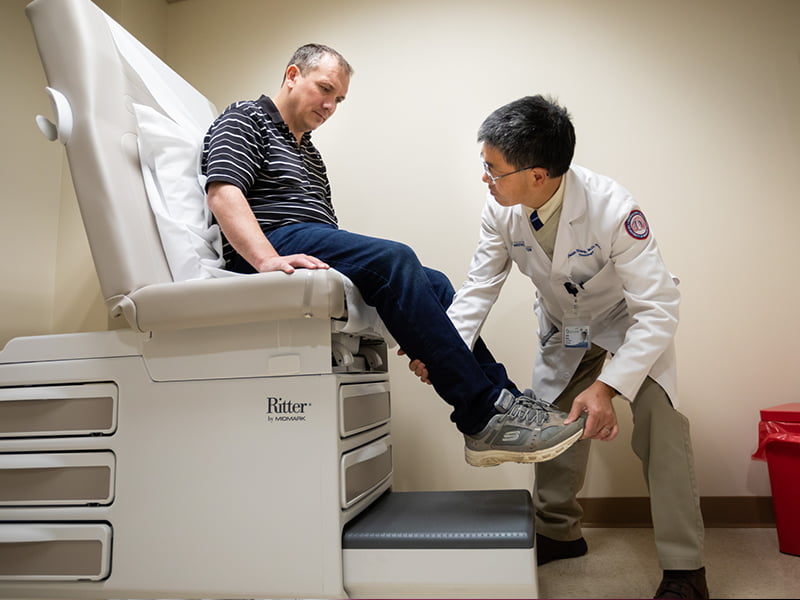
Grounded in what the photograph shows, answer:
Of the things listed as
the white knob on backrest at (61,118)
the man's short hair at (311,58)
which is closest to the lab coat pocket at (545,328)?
the man's short hair at (311,58)

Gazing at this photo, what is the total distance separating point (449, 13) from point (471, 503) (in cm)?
185

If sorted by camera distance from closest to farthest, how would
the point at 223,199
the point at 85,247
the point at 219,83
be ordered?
the point at 223,199 < the point at 85,247 < the point at 219,83

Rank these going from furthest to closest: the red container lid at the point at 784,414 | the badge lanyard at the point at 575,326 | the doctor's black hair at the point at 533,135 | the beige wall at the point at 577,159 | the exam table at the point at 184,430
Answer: the beige wall at the point at 577,159 → the red container lid at the point at 784,414 → the badge lanyard at the point at 575,326 → the doctor's black hair at the point at 533,135 → the exam table at the point at 184,430

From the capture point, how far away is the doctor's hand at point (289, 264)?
3.93 ft

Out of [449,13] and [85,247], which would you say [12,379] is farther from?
[449,13]

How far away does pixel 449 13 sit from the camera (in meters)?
2.31

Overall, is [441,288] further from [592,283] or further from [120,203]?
[120,203]

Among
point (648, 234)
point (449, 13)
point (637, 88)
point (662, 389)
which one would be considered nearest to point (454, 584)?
point (662, 389)

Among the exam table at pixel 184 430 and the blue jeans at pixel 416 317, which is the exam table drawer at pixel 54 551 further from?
the blue jeans at pixel 416 317

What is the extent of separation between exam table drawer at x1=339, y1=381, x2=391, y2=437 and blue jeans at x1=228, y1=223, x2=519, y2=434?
17 cm

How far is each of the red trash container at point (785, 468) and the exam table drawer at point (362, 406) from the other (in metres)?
1.09

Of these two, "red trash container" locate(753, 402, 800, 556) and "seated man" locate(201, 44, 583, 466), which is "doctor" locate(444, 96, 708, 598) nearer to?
"seated man" locate(201, 44, 583, 466)

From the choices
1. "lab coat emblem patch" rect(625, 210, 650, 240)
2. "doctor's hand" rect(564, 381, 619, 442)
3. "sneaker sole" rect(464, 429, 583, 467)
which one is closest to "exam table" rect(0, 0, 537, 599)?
"sneaker sole" rect(464, 429, 583, 467)

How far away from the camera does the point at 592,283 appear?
4.92ft
